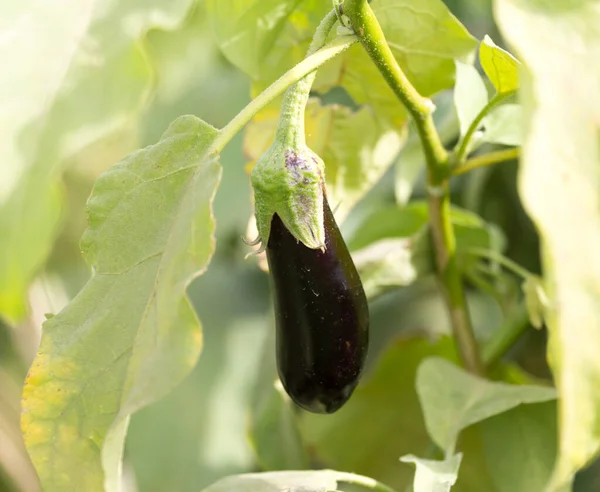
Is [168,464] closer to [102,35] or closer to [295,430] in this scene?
[295,430]

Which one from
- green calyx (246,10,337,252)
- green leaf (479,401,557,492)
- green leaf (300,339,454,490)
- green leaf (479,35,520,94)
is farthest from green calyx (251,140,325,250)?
green leaf (300,339,454,490)

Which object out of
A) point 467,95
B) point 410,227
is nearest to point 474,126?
point 467,95

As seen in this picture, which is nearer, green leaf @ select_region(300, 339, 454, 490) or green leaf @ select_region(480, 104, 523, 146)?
green leaf @ select_region(480, 104, 523, 146)

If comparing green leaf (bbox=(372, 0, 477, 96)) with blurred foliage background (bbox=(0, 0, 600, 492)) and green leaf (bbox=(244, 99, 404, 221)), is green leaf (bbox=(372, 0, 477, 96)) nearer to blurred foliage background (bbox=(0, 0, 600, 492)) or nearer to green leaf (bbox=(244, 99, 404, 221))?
green leaf (bbox=(244, 99, 404, 221))

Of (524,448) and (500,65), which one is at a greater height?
(500,65)

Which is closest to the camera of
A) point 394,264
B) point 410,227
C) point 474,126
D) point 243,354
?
point 474,126

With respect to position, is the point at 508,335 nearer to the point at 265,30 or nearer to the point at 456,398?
the point at 456,398
